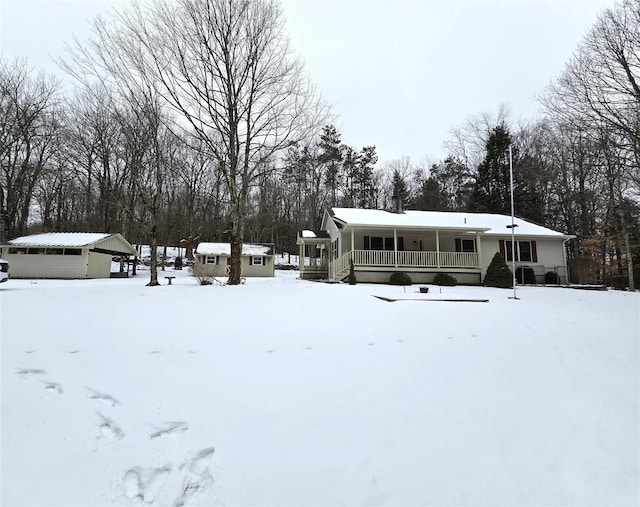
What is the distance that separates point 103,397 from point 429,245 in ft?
60.0

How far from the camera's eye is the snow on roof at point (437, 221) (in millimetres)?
17156

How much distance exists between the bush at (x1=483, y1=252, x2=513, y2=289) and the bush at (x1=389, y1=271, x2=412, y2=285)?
A: 4.14 metres

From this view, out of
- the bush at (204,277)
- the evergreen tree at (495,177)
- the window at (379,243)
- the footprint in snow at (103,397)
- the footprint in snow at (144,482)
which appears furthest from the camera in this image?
the evergreen tree at (495,177)

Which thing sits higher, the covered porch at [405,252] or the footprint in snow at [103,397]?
the covered porch at [405,252]

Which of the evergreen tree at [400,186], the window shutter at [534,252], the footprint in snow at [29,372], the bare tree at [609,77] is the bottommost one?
the footprint in snow at [29,372]

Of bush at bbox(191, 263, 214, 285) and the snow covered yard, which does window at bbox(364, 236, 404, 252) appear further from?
the snow covered yard

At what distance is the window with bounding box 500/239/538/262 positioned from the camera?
1911cm

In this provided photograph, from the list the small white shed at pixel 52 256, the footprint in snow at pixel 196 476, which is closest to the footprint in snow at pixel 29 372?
the footprint in snow at pixel 196 476

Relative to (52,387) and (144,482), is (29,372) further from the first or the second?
(144,482)

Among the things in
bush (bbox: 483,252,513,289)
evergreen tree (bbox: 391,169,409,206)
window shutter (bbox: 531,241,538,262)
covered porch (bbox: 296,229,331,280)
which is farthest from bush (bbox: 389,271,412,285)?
evergreen tree (bbox: 391,169,409,206)

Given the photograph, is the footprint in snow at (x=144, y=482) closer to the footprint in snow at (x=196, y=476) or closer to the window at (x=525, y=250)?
the footprint in snow at (x=196, y=476)

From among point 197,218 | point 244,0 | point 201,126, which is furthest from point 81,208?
point 244,0

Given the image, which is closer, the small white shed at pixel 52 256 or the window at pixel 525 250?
the window at pixel 525 250

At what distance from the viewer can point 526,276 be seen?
1855 centimetres
